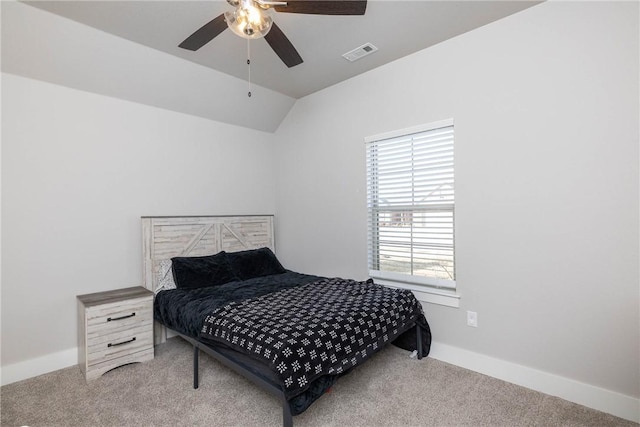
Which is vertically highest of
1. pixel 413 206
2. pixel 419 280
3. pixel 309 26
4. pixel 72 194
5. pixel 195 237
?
pixel 309 26

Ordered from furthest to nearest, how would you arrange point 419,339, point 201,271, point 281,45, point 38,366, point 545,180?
point 201,271, point 419,339, point 38,366, point 545,180, point 281,45

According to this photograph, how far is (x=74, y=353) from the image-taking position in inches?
113

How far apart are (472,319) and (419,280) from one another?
56 cm

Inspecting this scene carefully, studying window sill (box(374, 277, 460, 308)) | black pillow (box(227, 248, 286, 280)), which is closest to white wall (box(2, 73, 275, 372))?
black pillow (box(227, 248, 286, 280))

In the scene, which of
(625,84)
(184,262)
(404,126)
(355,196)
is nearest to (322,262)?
(355,196)

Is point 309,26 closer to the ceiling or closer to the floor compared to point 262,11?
closer to the ceiling

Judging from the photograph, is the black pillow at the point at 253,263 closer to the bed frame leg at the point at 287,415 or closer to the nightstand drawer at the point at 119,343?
the nightstand drawer at the point at 119,343

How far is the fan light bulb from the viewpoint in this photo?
169cm

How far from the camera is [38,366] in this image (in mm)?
2674

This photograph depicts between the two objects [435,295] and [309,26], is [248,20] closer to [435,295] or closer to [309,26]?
[309,26]

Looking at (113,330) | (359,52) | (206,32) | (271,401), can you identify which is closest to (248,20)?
(206,32)

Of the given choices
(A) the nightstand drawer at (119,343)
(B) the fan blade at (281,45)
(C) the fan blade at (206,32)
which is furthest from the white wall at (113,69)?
(A) the nightstand drawer at (119,343)

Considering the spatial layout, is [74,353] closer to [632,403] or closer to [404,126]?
[404,126]

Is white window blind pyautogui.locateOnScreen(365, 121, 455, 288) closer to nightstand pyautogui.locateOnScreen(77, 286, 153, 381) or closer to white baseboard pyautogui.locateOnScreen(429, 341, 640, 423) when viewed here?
white baseboard pyautogui.locateOnScreen(429, 341, 640, 423)
